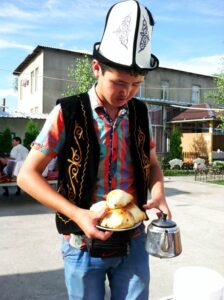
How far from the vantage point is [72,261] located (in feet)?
5.80

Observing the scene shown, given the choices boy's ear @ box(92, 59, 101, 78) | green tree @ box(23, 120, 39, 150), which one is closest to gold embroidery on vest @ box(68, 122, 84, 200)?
boy's ear @ box(92, 59, 101, 78)

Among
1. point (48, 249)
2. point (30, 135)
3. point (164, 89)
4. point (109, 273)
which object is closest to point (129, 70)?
point (109, 273)

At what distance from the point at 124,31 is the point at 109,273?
110 cm

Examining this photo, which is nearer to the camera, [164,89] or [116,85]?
[116,85]

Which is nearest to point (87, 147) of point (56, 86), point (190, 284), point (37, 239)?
point (190, 284)

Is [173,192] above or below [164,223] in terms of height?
below

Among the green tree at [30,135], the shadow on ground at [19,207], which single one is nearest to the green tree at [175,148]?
the green tree at [30,135]

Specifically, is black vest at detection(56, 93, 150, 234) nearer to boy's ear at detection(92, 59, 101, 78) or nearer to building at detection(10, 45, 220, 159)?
boy's ear at detection(92, 59, 101, 78)

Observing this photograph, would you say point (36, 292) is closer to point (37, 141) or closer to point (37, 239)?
point (37, 239)

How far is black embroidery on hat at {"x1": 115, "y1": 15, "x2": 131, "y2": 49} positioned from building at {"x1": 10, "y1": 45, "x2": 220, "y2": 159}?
21.0m

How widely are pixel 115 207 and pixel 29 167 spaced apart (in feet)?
1.35

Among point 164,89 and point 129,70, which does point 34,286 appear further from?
point 164,89

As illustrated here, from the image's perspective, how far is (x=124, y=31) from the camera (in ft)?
5.27

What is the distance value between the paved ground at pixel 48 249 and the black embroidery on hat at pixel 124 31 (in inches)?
122
